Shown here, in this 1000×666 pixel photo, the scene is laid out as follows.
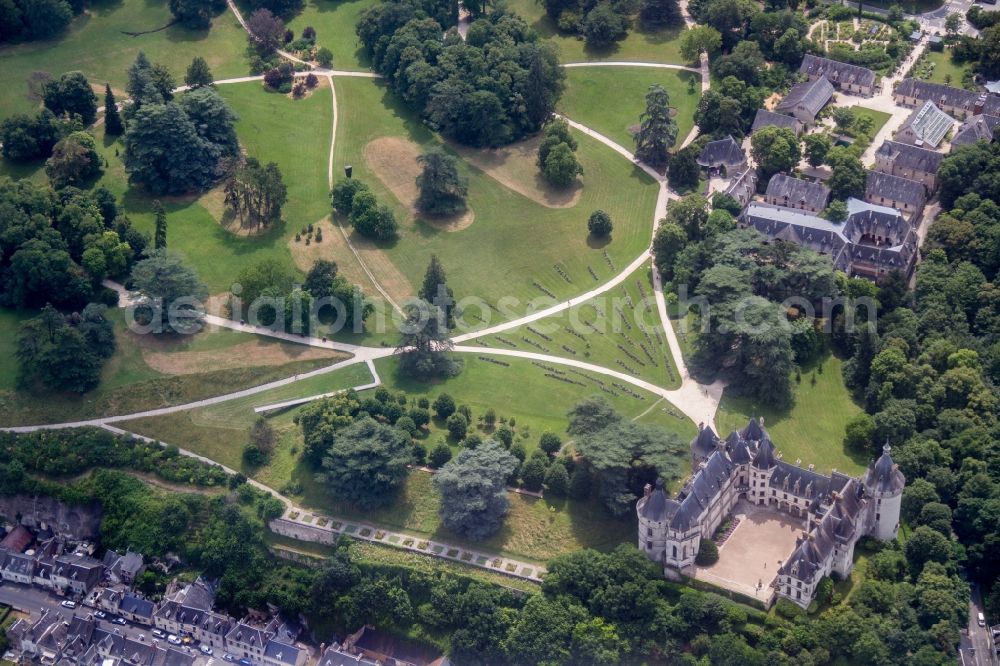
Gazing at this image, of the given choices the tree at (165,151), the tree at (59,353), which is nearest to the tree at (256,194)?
the tree at (165,151)

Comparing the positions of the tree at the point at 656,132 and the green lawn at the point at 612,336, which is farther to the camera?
the tree at the point at 656,132

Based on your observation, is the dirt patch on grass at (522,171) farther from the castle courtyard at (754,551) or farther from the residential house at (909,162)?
the castle courtyard at (754,551)

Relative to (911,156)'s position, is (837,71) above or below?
above

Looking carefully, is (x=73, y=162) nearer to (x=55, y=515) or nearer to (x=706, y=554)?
(x=55, y=515)

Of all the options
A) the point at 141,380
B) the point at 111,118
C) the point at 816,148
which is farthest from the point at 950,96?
the point at 111,118

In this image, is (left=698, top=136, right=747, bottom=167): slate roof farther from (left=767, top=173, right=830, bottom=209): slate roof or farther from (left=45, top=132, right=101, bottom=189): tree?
(left=45, top=132, right=101, bottom=189): tree

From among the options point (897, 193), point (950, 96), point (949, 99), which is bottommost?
point (897, 193)
